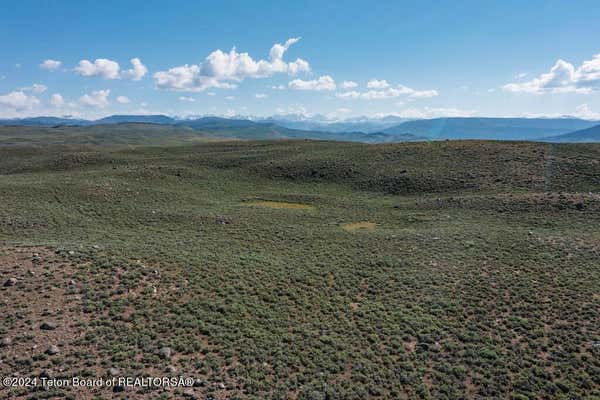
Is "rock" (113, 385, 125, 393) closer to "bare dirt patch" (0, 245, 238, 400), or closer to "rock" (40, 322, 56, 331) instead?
"bare dirt patch" (0, 245, 238, 400)

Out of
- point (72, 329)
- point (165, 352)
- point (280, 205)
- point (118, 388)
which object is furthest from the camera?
point (280, 205)

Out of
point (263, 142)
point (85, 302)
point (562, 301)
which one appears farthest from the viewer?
point (263, 142)

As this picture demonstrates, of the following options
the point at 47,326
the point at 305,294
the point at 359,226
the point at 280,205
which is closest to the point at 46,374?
the point at 47,326

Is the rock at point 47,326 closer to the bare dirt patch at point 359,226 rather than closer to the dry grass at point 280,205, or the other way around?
the bare dirt patch at point 359,226

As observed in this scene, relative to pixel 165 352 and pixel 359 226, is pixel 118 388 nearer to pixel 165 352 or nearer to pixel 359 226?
pixel 165 352

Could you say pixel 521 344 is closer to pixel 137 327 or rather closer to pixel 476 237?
pixel 476 237

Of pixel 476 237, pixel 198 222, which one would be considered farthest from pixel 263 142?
pixel 476 237
